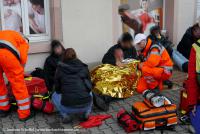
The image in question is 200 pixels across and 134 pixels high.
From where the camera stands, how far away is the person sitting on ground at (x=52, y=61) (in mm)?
7098

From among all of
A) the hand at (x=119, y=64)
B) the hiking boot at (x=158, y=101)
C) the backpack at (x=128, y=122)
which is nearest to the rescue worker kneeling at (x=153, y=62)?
the hiking boot at (x=158, y=101)

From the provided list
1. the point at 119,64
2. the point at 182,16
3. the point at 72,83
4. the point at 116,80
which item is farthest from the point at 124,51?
the point at 182,16

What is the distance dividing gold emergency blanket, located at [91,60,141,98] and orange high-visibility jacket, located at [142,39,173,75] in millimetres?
925

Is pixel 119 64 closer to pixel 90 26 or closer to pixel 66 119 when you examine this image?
pixel 90 26

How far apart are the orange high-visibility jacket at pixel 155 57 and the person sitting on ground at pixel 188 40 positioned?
2.54 metres

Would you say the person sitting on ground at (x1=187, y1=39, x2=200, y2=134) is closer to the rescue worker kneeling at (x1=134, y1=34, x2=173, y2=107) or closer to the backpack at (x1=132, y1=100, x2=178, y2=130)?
the backpack at (x1=132, y1=100, x2=178, y2=130)

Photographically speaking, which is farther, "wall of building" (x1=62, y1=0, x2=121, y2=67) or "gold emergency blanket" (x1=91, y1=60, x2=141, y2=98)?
"wall of building" (x1=62, y1=0, x2=121, y2=67)

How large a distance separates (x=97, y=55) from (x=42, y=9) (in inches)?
62.3

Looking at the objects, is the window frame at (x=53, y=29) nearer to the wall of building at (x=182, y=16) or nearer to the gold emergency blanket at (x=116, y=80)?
the gold emergency blanket at (x=116, y=80)

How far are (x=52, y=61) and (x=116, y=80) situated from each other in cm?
133

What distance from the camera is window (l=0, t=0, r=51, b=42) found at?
23.7ft

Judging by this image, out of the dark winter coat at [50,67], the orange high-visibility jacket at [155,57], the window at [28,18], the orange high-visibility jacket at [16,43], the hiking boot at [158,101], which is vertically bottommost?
the hiking boot at [158,101]

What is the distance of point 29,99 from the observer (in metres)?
5.97

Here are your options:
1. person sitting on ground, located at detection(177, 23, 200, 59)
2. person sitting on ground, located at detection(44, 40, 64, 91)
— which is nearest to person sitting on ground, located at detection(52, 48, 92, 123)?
person sitting on ground, located at detection(44, 40, 64, 91)
